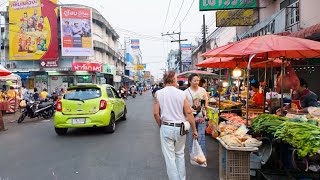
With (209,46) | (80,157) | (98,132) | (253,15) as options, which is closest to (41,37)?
(209,46)

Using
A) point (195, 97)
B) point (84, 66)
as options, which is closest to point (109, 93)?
point (195, 97)

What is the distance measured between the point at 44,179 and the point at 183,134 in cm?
271

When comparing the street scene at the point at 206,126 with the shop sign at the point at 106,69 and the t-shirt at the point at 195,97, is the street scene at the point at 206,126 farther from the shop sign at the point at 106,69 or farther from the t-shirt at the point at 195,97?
the shop sign at the point at 106,69

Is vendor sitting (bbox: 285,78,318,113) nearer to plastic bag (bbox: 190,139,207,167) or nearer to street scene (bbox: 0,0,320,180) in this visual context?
street scene (bbox: 0,0,320,180)

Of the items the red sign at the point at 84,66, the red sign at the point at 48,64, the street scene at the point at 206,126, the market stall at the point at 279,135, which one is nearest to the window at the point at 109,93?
the street scene at the point at 206,126

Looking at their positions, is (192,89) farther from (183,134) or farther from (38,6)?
(38,6)

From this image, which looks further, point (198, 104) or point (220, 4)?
point (220, 4)

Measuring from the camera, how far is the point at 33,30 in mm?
35094

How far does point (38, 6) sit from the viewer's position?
35.1m

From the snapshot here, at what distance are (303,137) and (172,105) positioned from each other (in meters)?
1.85

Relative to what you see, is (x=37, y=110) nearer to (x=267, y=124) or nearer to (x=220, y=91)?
(x=220, y=91)

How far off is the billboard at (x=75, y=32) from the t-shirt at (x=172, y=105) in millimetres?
31834

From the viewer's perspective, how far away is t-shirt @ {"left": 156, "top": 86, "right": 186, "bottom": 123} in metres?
4.32

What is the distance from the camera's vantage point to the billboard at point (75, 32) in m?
34.2
